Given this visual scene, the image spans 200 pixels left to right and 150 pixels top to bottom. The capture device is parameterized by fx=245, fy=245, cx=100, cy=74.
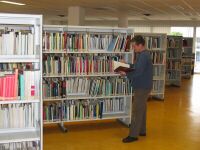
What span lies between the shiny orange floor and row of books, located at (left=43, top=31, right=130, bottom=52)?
165cm

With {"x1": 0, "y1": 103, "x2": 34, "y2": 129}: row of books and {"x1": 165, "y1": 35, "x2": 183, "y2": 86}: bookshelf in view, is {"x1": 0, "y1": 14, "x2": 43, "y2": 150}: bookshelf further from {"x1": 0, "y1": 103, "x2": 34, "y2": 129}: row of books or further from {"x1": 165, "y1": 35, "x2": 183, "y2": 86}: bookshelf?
{"x1": 165, "y1": 35, "x2": 183, "y2": 86}: bookshelf

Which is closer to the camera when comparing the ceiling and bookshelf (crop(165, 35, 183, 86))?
the ceiling

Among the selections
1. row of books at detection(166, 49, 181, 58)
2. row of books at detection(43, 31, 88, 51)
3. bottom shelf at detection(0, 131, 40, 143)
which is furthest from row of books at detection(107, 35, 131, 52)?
row of books at detection(166, 49, 181, 58)

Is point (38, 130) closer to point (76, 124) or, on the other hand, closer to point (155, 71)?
point (76, 124)

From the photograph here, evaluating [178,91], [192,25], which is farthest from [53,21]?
[178,91]

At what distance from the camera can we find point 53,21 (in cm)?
1716

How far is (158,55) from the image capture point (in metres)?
7.57

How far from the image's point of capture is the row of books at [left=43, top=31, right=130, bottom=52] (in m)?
4.57

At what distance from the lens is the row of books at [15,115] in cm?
290

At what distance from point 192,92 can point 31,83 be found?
807 cm

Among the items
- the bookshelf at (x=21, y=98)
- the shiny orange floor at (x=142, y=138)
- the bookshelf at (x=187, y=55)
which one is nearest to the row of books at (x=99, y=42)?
the shiny orange floor at (x=142, y=138)

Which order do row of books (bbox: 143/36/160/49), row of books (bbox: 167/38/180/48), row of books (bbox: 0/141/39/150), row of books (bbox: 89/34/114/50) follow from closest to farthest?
row of books (bbox: 0/141/39/150), row of books (bbox: 89/34/114/50), row of books (bbox: 143/36/160/49), row of books (bbox: 167/38/180/48)

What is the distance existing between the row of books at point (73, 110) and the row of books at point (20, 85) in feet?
6.38

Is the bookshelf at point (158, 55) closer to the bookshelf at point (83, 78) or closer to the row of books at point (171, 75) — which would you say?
the bookshelf at point (83, 78)
